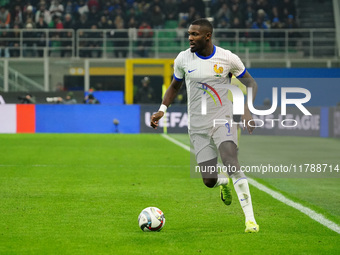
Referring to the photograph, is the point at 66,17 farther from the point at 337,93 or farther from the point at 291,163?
the point at 291,163

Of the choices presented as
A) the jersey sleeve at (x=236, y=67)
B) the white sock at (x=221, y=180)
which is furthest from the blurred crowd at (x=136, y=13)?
the jersey sleeve at (x=236, y=67)

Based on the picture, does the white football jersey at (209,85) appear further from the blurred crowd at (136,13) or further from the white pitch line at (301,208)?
the blurred crowd at (136,13)

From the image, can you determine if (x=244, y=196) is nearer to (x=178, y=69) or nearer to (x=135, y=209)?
(x=178, y=69)

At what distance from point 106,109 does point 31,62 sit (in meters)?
9.24

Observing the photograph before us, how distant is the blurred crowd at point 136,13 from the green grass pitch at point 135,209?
19107mm

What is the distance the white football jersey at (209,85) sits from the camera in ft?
23.9

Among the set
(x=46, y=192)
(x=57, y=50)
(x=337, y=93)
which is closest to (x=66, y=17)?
(x=57, y=50)

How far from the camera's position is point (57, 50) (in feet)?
114

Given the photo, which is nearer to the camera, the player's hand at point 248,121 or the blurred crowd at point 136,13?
the player's hand at point 248,121

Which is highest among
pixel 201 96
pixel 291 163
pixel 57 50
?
pixel 57 50

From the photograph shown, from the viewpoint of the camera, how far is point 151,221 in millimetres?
6977

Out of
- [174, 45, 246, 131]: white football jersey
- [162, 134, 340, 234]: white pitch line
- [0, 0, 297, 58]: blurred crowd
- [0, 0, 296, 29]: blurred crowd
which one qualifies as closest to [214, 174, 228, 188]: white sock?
[174, 45, 246, 131]: white football jersey

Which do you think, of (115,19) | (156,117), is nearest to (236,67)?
(156,117)

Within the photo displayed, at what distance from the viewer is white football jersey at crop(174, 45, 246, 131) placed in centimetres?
730
